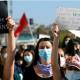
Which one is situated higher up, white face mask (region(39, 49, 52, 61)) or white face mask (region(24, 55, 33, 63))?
white face mask (region(39, 49, 52, 61))

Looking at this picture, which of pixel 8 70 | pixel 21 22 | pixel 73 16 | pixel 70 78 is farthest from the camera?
pixel 21 22

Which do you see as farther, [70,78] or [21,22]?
[21,22]

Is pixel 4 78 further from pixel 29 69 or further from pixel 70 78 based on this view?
pixel 70 78

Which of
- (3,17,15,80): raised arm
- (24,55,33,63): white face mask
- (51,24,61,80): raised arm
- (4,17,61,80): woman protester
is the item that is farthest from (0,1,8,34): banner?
(51,24,61,80): raised arm

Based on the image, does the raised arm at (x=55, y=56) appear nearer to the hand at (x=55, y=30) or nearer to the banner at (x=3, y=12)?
the hand at (x=55, y=30)

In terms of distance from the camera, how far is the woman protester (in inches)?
241

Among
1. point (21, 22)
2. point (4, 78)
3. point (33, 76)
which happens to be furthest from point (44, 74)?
point (21, 22)

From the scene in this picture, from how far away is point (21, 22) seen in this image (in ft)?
49.0

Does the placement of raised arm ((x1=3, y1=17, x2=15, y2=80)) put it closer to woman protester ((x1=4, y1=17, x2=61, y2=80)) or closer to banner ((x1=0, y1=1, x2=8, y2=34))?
woman protester ((x1=4, y1=17, x2=61, y2=80))

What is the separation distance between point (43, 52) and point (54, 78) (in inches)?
22.6

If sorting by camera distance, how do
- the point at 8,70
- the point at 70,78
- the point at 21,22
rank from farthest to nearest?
the point at 21,22, the point at 8,70, the point at 70,78

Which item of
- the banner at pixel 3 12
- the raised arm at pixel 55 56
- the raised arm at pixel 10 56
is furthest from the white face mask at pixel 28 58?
the raised arm at pixel 55 56

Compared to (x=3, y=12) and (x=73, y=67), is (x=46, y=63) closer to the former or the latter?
(x=73, y=67)

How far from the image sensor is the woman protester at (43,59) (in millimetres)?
6117
